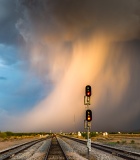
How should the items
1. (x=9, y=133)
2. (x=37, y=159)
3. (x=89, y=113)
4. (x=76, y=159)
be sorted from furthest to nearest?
(x=9, y=133), (x=37, y=159), (x=76, y=159), (x=89, y=113)

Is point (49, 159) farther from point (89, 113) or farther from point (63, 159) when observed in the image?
point (89, 113)

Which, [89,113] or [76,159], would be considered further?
[76,159]

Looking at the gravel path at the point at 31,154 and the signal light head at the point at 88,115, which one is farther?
the gravel path at the point at 31,154

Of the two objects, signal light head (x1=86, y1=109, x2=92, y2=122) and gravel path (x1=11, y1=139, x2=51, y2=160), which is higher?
signal light head (x1=86, y1=109, x2=92, y2=122)

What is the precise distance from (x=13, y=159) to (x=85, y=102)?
32.0ft

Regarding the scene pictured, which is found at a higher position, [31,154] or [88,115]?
[88,115]

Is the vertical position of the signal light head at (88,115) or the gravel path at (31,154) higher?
the signal light head at (88,115)

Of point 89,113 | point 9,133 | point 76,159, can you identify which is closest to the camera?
point 89,113

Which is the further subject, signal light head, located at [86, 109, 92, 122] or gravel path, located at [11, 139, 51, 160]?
gravel path, located at [11, 139, 51, 160]

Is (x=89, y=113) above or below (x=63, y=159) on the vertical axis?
above

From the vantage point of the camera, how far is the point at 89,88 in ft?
63.9

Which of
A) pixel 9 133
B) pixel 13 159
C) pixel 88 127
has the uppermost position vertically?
pixel 9 133

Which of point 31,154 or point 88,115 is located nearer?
point 88,115

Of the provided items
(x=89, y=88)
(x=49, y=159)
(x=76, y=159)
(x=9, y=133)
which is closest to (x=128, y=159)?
(x=76, y=159)
